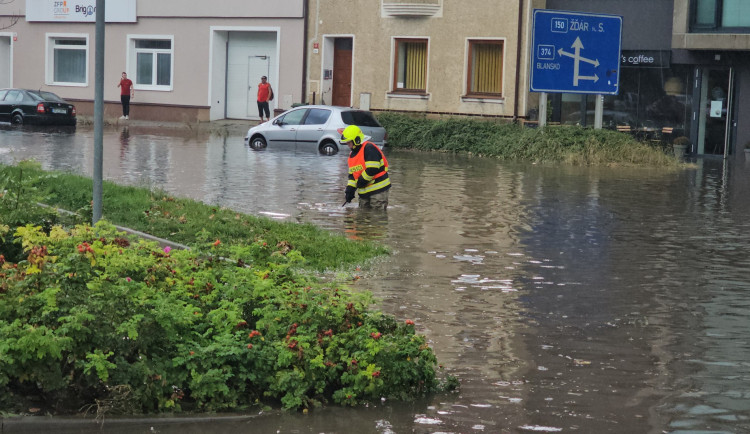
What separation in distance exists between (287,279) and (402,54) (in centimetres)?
3027

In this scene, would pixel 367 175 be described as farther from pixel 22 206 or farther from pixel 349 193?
pixel 22 206

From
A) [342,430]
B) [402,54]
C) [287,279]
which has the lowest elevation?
[342,430]

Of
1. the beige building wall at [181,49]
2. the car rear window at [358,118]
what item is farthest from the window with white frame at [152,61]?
the car rear window at [358,118]

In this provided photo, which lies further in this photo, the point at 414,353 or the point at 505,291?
the point at 505,291

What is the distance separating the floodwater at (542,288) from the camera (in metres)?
6.82

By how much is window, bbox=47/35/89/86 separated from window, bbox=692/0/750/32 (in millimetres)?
23523

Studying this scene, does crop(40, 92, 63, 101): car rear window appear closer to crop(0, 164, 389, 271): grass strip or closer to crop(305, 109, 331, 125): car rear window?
crop(305, 109, 331, 125): car rear window

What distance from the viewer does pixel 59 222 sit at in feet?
36.3

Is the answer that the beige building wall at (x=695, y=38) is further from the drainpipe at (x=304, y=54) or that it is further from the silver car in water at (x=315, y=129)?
the drainpipe at (x=304, y=54)

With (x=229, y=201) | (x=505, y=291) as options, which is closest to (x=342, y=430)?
(x=505, y=291)

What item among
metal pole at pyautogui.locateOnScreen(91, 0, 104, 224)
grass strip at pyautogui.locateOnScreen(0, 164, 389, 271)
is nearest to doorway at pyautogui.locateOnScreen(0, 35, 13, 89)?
grass strip at pyautogui.locateOnScreen(0, 164, 389, 271)

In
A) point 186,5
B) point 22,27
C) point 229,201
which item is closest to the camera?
point 229,201

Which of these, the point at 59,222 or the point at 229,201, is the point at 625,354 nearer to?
the point at 59,222

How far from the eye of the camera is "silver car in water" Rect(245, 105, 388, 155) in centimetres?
3014
